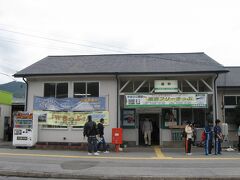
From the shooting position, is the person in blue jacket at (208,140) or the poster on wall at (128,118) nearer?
the person in blue jacket at (208,140)

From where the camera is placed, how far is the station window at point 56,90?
20.6 metres

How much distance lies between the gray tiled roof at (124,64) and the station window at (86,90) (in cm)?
86

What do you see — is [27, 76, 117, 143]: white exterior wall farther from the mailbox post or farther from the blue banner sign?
the mailbox post

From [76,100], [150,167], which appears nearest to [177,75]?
[76,100]

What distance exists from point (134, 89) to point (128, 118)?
188 centimetres

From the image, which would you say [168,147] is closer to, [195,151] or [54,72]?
[195,151]

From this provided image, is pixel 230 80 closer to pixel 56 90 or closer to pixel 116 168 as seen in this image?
pixel 56 90

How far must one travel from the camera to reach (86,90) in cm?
2031

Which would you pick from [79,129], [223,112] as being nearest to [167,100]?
[223,112]

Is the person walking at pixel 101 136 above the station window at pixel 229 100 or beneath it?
beneath

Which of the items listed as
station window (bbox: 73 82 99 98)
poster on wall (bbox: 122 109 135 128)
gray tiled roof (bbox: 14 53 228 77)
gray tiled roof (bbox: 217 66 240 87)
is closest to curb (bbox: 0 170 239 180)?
gray tiled roof (bbox: 14 53 228 77)

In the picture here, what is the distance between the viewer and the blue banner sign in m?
19.8

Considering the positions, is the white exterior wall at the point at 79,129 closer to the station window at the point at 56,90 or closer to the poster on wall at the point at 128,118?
the station window at the point at 56,90

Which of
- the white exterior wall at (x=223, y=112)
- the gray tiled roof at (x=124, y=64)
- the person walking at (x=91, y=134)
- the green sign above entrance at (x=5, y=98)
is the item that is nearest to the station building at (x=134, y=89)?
the gray tiled roof at (x=124, y=64)
